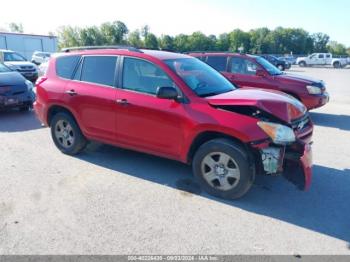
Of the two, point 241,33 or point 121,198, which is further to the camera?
point 241,33

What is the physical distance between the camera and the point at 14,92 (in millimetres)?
8445

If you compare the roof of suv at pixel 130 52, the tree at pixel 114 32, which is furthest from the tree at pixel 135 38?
the roof of suv at pixel 130 52

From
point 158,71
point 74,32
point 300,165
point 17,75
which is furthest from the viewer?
point 74,32

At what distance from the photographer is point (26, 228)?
3.23 m

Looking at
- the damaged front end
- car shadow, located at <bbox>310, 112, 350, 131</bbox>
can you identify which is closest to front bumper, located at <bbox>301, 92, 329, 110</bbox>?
car shadow, located at <bbox>310, 112, 350, 131</bbox>

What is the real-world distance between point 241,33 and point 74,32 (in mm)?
50476

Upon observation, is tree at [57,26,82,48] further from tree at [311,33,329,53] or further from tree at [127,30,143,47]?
tree at [311,33,329,53]

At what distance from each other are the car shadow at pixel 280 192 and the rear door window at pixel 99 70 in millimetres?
1363

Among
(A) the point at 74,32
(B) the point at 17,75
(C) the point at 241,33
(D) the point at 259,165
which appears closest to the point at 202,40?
(C) the point at 241,33

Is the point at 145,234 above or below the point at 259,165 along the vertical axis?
below

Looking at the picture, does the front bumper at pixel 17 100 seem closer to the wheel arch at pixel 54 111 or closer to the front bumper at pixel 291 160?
the wheel arch at pixel 54 111

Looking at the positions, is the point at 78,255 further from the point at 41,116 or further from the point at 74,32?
the point at 74,32

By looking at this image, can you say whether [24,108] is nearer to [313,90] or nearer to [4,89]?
[4,89]

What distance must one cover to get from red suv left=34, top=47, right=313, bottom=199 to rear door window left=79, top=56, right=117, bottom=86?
2 centimetres
